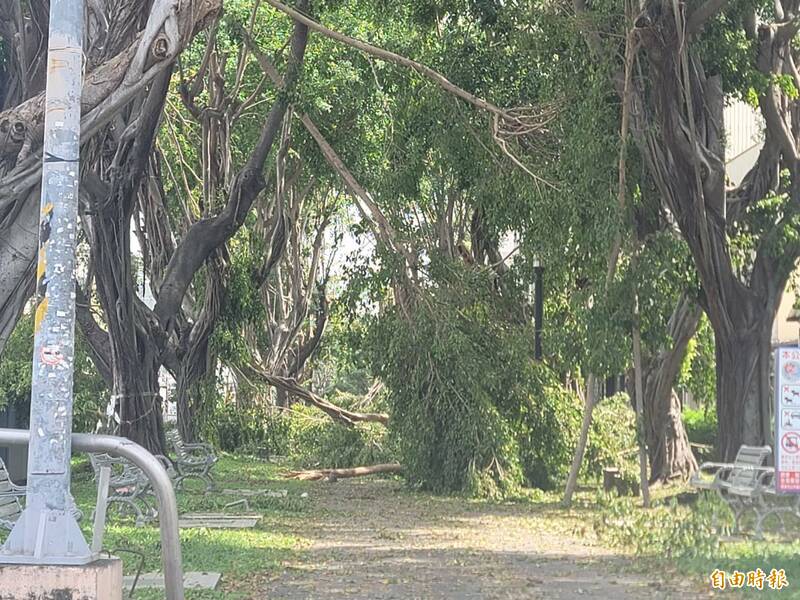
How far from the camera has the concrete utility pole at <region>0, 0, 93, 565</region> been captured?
20.2 feet

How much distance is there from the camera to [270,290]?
1292 inches

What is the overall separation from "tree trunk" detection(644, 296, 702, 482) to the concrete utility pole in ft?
38.9

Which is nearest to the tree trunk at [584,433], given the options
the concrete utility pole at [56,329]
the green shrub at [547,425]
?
the green shrub at [547,425]

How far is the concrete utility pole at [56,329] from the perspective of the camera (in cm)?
616

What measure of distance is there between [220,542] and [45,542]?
19.8 ft

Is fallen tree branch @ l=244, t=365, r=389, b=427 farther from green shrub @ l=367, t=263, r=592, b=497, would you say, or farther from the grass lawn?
green shrub @ l=367, t=263, r=592, b=497

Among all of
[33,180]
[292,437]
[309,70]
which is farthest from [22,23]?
[292,437]

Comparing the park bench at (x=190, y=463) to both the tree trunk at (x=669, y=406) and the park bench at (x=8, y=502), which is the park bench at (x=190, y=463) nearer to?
the park bench at (x=8, y=502)

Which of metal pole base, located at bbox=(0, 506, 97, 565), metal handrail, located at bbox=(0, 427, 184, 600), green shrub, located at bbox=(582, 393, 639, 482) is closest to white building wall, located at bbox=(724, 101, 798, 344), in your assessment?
green shrub, located at bbox=(582, 393, 639, 482)

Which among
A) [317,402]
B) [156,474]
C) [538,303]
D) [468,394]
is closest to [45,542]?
[156,474]

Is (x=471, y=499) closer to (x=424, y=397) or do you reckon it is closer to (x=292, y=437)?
(x=424, y=397)

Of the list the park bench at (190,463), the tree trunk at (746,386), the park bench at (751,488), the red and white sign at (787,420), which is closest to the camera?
the red and white sign at (787,420)

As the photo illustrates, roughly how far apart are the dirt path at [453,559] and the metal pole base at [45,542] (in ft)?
10.6

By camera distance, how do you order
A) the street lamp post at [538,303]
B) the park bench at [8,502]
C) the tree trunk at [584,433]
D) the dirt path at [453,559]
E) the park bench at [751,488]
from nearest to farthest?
the dirt path at [453,559] < the park bench at [8,502] < the park bench at [751,488] < the tree trunk at [584,433] < the street lamp post at [538,303]
